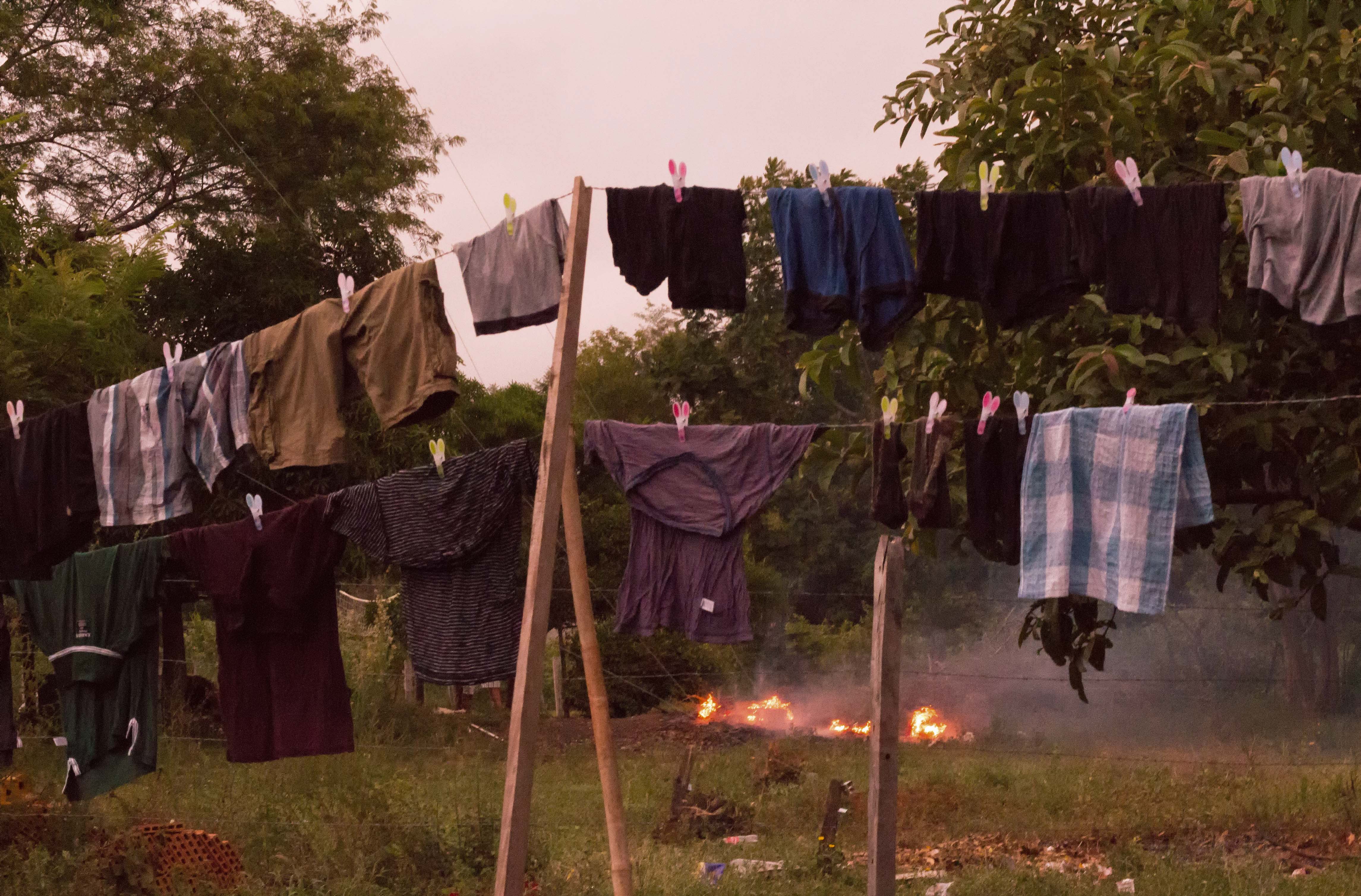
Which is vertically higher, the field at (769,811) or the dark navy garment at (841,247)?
the dark navy garment at (841,247)

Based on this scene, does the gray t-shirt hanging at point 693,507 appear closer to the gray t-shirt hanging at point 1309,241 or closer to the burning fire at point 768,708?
the gray t-shirt hanging at point 1309,241

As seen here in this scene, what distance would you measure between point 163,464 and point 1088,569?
3.67 meters

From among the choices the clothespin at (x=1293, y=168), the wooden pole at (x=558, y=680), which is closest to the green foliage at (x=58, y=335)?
the wooden pole at (x=558, y=680)

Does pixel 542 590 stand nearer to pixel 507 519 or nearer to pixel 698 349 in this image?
pixel 507 519

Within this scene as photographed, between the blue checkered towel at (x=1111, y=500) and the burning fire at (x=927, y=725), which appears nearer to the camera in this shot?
the blue checkered towel at (x=1111, y=500)

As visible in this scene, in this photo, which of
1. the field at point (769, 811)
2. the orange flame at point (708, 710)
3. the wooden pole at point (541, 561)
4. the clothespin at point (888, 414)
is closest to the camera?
the wooden pole at point (541, 561)

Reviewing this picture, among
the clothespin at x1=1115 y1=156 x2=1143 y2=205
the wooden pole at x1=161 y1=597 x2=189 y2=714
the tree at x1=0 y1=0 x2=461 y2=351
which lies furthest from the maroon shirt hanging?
the tree at x1=0 y1=0 x2=461 y2=351

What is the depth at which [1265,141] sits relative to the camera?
223 inches

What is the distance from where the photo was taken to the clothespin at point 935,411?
5.27m

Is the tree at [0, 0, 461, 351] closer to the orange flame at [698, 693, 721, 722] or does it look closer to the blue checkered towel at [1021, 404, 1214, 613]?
the orange flame at [698, 693, 721, 722]

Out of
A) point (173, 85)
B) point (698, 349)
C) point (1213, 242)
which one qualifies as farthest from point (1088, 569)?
point (173, 85)

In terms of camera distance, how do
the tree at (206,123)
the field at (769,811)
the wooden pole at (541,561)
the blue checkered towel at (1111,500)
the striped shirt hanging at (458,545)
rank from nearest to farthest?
the wooden pole at (541,561), the blue checkered towel at (1111,500), the striped shirt hanging at (458,545), the field at (769,811), the tree at (206,123)

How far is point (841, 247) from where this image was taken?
5.10m

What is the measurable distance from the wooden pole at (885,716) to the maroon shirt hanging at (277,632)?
234cm
